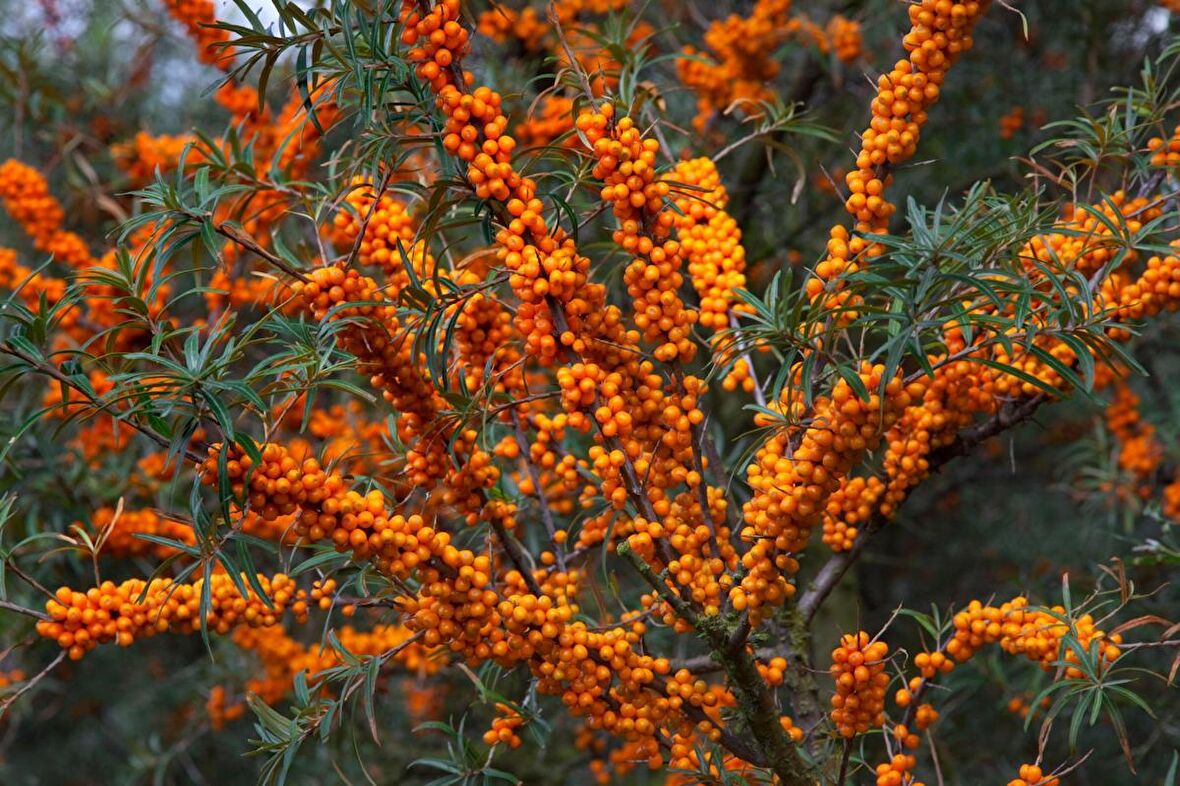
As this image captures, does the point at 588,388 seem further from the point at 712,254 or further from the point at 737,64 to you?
the point at 737,64

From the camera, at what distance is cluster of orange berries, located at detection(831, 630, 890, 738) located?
4.14ft

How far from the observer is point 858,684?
1.27 meters

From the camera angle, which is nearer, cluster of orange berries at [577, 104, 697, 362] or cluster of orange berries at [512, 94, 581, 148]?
cluster of orange berries at [577, 104, 697, 362]

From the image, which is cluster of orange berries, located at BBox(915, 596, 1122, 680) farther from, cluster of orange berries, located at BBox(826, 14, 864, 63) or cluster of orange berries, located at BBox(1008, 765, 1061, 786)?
cluster of orange berries, located at BBox(826, 14, 864, 63)

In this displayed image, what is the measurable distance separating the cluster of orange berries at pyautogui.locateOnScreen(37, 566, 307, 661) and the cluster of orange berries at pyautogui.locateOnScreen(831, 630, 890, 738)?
64cm

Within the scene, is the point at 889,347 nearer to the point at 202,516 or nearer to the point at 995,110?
the point at 202,516

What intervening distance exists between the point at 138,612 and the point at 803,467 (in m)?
0.78

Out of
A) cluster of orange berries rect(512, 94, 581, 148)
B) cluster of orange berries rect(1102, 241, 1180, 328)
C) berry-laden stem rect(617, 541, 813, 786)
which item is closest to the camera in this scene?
berry-laden stem rect(617, 541, 813, 786)

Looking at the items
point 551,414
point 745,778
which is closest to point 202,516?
point 745,778

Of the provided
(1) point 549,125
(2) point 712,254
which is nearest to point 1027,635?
(2) point 712,254

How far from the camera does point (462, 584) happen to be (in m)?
1.16

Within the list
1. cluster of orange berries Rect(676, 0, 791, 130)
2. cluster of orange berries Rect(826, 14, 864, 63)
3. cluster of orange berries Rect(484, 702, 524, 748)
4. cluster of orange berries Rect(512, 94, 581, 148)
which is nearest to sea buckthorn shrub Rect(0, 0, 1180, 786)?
cluster of orange berries Rect(484, 702, 524, 748)

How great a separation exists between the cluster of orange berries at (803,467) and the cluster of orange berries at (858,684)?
13 cm

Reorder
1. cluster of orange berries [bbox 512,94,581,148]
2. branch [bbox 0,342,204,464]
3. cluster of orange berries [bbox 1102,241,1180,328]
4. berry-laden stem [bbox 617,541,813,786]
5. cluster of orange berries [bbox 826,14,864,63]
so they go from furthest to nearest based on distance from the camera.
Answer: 1. cluster of orange berries [bbox 826,14,864,63]
2. cluster of orange berries [bbox 512,94,581,148]
3. cluster of orange berries [bbox 1102,241,1180,328]
4. berry-laden stem [bbox 617,541,813,786]
5. branch [bbox 0,342,204,464]
